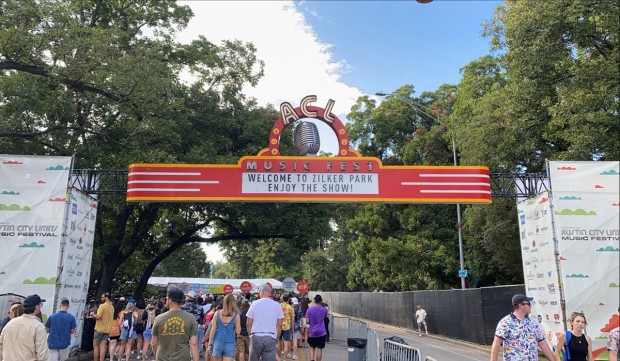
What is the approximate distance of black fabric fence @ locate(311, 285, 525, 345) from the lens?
18078 mm

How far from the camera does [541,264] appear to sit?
1318 centimetres

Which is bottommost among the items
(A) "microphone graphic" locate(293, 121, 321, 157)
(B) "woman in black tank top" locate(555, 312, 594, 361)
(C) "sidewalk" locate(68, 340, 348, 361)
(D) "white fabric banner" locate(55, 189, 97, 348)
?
(C) "sidewalk" locate(68, 340, 348, 361)

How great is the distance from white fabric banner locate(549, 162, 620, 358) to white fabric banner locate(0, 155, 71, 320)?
12.4 metres

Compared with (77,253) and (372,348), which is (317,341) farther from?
(77,253)

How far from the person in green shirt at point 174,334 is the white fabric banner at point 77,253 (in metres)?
7.11

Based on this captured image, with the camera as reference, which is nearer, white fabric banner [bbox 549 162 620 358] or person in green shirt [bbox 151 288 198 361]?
person in green shirt [bbox 151 288 198 361]

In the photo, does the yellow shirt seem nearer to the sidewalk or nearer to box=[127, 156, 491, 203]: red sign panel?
the sidewalk

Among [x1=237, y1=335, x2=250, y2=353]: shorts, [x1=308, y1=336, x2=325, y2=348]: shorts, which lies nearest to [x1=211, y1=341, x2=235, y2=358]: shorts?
[x1=237, y1=335, x2=250, y2=353]: shorts

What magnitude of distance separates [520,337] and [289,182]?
27.5ft

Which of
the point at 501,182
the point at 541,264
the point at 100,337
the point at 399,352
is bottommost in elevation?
the point at 100,337

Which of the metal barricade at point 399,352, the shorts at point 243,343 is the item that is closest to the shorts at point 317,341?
the shorts at point 243,343

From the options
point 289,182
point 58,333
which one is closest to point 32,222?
point 58,333

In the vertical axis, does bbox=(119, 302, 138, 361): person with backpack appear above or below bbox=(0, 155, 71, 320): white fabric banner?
below

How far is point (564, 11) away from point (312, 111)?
332 inches
